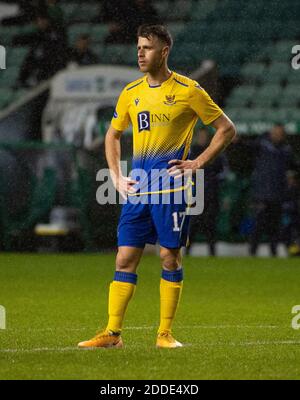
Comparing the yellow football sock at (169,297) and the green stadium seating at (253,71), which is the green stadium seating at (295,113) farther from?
the yellow football sock at (169,297)

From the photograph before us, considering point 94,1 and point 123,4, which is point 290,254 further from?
point 94,1

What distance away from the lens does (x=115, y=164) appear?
796cm

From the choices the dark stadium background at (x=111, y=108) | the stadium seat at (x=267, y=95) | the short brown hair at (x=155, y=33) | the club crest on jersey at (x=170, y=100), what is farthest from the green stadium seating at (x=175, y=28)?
the club crest on jersey at (x=170, y=100)

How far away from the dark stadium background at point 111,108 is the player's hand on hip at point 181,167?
1064 cm

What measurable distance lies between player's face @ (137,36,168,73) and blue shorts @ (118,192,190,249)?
0.89 m

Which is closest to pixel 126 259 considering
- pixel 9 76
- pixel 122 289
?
pixel 122 289

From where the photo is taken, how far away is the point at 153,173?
776 centimetres

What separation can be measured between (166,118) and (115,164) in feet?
1.62

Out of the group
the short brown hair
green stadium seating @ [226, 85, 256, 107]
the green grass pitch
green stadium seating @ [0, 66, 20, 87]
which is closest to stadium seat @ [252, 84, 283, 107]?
green stadium seating @ [226, 85, 256, 107]

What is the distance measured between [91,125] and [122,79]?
122cm

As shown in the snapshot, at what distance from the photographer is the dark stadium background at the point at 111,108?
18422 millimetres

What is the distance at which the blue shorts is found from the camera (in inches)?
304

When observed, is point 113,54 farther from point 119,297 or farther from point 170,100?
point 119,297

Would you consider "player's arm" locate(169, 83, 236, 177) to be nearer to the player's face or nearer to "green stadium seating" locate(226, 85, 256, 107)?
the player's face
